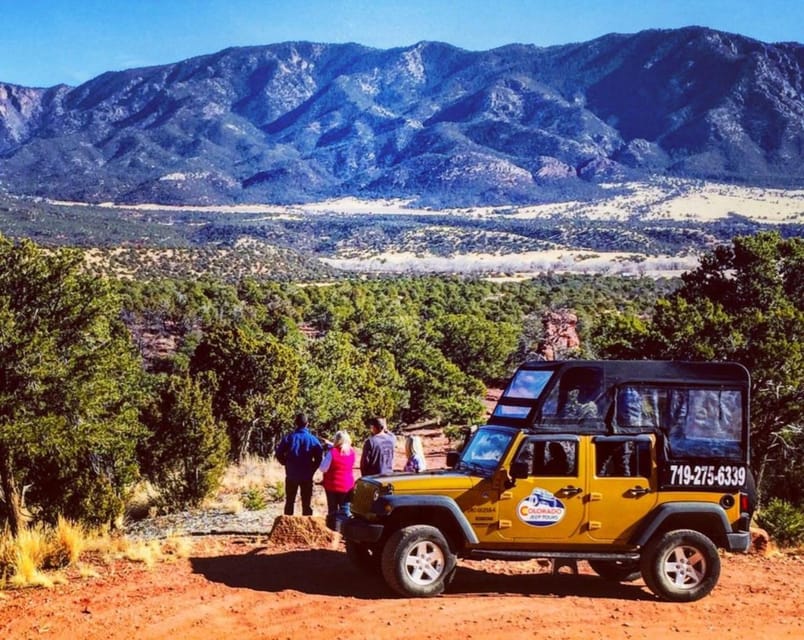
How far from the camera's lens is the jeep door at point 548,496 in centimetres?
904

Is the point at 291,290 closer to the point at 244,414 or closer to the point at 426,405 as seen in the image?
the point at 426,405

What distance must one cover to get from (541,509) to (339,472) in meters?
3.08

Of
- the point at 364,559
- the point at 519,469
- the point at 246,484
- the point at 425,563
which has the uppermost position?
the point at 519,469

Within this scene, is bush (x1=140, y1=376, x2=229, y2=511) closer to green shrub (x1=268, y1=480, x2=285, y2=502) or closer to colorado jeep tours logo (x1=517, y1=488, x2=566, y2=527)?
green shrub (x1=268, y1=480, x2=285, y2=502)

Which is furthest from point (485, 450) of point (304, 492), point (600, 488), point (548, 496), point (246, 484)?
point (246, 484)

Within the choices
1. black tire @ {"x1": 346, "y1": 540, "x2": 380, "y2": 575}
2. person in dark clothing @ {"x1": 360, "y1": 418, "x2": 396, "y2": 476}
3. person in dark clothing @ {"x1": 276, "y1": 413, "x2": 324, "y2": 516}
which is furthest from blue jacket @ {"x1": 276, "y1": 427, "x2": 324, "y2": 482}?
black tire @ {"x1": 346, "y1": 540, "x2": 380, "y2": 575}

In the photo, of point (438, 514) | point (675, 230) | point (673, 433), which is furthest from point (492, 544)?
point (675, 230)

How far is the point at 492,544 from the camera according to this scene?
29.9ft

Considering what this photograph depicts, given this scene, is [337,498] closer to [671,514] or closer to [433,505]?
[433,505]

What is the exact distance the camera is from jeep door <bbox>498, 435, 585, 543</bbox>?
9039mm

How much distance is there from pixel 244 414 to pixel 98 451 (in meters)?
9.68

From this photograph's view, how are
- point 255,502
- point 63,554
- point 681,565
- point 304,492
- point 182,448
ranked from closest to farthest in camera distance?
point 681,565 → point 63,554 → point 304,492 → point 255,502 → point 182,448

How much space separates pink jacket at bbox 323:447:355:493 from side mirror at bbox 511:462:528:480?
9.85 feet

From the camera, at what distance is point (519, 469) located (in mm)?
8805
